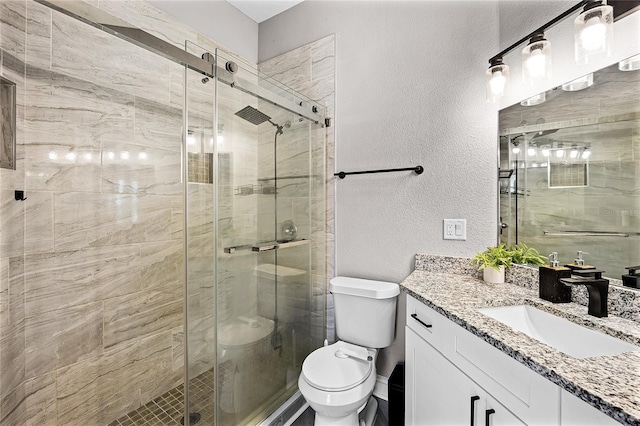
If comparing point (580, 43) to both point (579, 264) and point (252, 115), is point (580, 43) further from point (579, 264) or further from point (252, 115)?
point (252, 115)

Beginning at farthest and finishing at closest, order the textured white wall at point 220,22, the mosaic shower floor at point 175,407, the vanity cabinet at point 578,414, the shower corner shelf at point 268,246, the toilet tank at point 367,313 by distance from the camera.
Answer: the textured white wall at point 220,22
the toilet tank at point 367,313
the shower corner shelf at point 268,246
the mosaic shower floor at point 175,407
the vanity cabinet at point 578,414

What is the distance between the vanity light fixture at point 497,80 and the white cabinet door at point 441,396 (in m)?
1.26

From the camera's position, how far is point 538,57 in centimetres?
127

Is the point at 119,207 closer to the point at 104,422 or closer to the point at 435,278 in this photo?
the point at 104,422

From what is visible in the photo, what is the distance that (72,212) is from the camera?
1.53 meters

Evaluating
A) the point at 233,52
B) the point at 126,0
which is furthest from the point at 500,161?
the point at 126,0

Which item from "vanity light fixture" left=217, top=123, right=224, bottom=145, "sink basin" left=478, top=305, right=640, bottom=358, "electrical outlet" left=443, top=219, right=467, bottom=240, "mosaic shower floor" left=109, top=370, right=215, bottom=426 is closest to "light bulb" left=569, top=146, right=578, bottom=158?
"electrical outlet" left=443, top=219, right=467, bottom=240

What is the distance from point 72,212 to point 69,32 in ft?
3.07

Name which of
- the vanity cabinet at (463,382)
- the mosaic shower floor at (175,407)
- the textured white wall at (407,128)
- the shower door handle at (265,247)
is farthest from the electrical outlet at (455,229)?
the mosaic shower floor at (175,407)

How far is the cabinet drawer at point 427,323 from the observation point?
1.14 metres

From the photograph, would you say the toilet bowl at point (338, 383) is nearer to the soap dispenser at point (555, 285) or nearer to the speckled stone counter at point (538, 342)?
the speckled stone counter at point (538, 342)

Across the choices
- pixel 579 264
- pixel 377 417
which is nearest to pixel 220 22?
pixel 579 264

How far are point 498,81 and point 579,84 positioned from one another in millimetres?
A: 321

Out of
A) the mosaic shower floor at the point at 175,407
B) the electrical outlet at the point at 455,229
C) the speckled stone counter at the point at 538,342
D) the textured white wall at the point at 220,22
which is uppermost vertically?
the textured white wall at the point at 220,22
